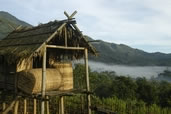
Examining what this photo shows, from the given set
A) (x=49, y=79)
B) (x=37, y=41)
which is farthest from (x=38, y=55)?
(x=49, y=79)

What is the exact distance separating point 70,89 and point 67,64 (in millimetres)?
1200

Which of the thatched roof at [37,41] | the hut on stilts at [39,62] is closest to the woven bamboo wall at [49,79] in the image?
the hut on stilts at [39,62]

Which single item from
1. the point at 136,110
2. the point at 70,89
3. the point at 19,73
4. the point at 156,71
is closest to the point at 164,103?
the point at 136,110

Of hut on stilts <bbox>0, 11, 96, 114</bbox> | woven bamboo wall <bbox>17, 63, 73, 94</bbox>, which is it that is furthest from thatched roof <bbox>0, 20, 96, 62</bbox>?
woven bamboo wall <bbox>17, 63, 73, 94</bbox>

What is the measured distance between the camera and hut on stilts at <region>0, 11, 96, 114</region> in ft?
Result: 29.9

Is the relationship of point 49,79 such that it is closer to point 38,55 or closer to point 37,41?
point 38,55

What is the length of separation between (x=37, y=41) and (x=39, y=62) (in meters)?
2.63

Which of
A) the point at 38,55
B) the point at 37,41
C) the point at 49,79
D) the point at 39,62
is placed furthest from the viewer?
the point at 39,62

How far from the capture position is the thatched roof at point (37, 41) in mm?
9086

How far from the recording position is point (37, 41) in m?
9.51

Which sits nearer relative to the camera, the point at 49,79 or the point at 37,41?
the point at 37,41

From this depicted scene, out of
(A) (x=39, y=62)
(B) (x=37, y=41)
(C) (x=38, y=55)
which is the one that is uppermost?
(B) (x=37, y=41)

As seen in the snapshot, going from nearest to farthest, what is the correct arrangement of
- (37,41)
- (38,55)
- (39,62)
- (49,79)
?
1. (37,41)
2. (49,79)
3. (38,55)
4. (39,62)

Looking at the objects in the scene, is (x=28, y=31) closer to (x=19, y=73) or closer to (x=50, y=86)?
(x=19, y=73)
